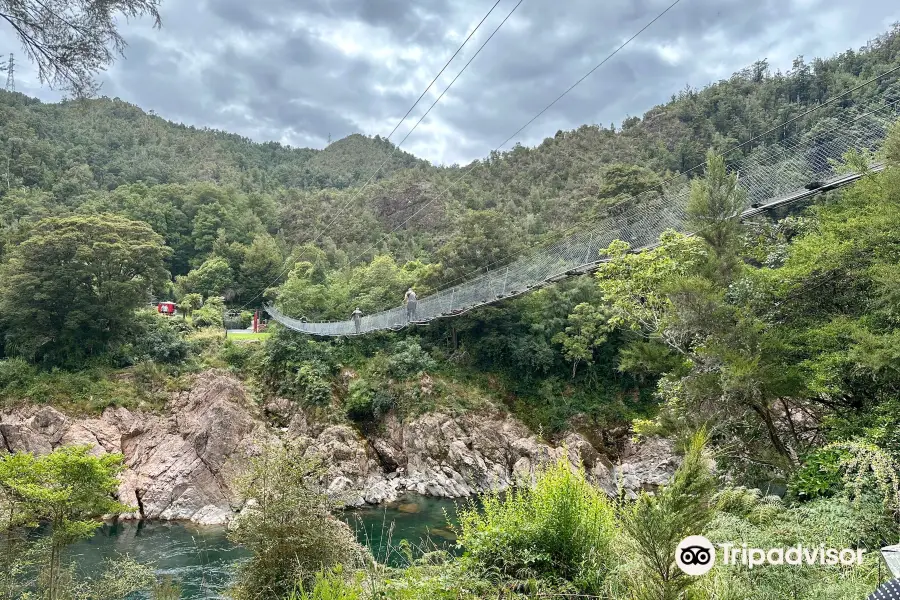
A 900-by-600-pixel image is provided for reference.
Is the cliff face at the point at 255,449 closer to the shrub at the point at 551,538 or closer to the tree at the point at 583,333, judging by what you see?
the tree at the point at 583,333

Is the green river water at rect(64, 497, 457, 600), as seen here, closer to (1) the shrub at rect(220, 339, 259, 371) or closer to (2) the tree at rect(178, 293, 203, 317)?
(1) the shrub at rect(220, 339, 259, 371)

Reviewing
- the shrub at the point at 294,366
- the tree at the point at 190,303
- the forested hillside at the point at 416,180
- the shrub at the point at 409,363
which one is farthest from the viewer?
the forested hillside at the point at 416,180

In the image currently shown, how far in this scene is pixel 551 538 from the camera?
8.73 ft

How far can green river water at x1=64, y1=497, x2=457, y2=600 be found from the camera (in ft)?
21.9

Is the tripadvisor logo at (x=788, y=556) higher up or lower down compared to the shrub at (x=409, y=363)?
lower down

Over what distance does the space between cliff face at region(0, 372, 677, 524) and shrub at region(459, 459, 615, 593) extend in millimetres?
6679

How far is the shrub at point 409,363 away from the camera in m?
12.9

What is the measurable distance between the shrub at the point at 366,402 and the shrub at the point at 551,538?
974cm

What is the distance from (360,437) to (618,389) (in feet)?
22.3

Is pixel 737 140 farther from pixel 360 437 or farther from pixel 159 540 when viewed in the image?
pixel 159 540

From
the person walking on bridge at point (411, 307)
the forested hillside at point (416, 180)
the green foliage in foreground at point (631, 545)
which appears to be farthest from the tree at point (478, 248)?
the green foliage in foreground at point (631, 545)

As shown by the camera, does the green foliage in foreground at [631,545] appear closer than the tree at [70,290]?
Yes

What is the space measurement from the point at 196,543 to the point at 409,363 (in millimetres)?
6325

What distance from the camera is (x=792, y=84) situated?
27.7 metres
